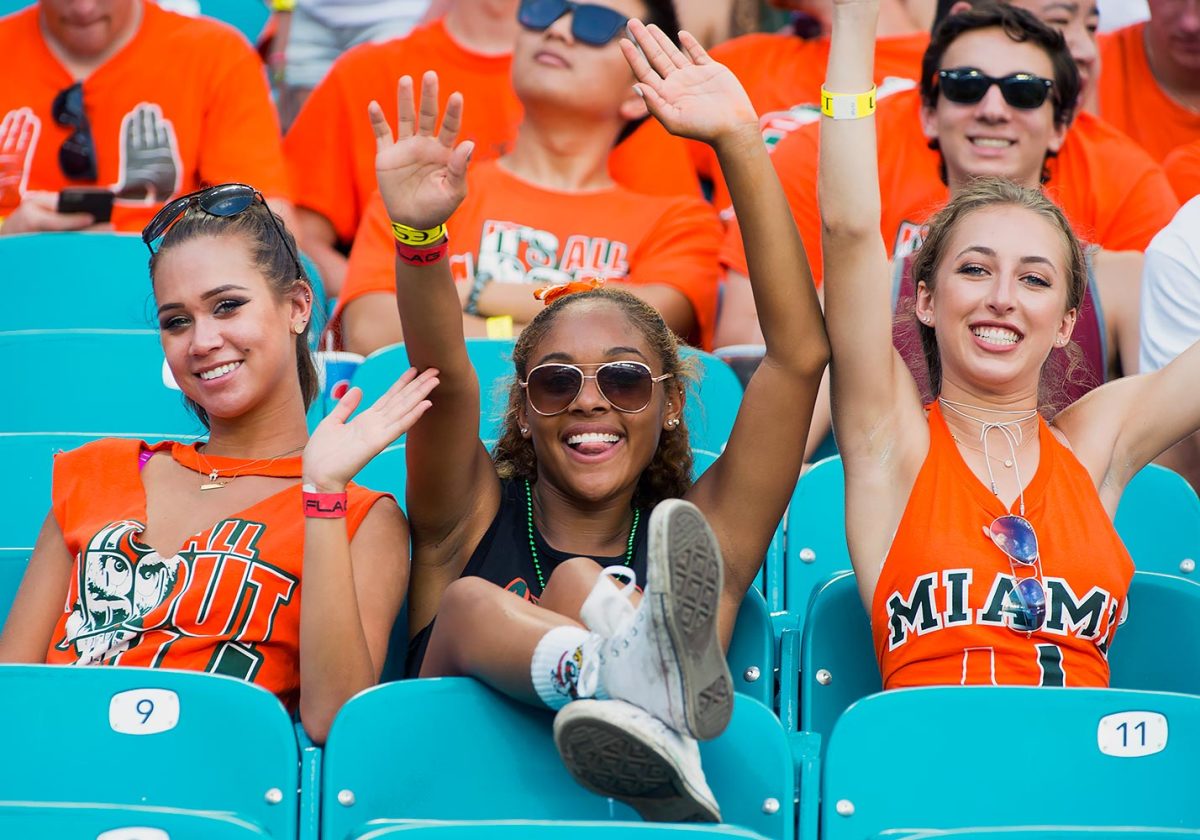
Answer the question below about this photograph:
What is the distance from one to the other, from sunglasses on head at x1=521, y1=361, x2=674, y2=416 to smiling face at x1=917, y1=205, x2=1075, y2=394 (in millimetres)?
486

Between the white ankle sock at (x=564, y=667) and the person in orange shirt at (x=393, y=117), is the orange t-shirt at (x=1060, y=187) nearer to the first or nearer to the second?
the person in orange shirt at (x=393, y=117)

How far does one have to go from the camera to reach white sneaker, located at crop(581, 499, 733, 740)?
1.83 metres

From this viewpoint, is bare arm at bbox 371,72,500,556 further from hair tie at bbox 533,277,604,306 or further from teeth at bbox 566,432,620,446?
hair tie at bbox 533,277,604,306

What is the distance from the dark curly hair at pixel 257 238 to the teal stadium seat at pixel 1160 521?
143 cm

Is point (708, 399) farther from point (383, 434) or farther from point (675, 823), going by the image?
point (675, 823)

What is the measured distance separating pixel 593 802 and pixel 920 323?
1060 millimetres

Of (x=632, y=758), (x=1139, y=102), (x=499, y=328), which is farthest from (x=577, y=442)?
(x=1139, y=102)

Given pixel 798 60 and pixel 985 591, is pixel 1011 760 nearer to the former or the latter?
pixel 985 591

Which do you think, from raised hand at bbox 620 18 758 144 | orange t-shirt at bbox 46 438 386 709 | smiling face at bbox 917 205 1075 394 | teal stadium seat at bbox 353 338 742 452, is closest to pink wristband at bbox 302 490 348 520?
orange t-shirt at bbox 46 438 386 709

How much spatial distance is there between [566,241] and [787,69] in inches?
41.3

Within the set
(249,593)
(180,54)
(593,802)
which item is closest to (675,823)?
(593,802)

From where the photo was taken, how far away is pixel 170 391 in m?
3.18

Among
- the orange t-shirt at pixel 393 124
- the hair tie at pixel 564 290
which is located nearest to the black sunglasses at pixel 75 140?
the orange t-shirt at pixel 393 124

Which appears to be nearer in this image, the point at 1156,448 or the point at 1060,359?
the point at 1156,448
